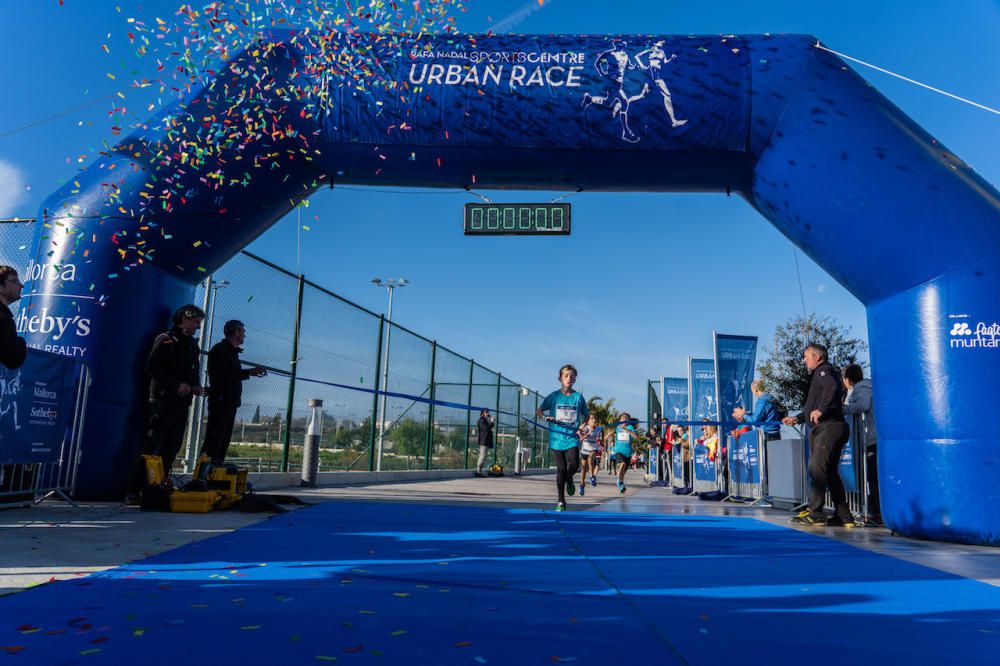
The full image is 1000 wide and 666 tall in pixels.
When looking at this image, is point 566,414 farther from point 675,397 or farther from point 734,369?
point 675,397

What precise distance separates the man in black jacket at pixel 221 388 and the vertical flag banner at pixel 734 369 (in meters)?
9.35

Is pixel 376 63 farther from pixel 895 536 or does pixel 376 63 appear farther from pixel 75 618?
pixel 895 536

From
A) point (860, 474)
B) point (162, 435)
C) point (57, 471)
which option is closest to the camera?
point (57, 471)

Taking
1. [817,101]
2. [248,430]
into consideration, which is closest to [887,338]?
[817,101]

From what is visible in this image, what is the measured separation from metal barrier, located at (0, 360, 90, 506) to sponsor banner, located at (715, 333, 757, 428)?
10.7 m

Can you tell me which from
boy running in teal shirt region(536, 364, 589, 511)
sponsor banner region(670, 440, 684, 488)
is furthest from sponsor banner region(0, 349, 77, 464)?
sponsor banner region(670, 440, 684, 488)

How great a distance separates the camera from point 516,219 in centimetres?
828

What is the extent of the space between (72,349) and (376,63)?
421 centimetres

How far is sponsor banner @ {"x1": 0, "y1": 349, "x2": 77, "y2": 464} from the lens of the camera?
587 centimetres

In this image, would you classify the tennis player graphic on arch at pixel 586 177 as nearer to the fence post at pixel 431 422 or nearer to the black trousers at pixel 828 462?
the black trousers at pixel 828 462

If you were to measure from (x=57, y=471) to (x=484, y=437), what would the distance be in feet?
40.6

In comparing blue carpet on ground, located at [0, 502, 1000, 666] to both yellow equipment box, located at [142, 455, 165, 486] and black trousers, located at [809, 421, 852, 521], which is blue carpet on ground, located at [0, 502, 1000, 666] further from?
black trousers, located at [809, 421, 852, 521]

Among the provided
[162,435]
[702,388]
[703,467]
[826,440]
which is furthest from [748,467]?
[162,435]

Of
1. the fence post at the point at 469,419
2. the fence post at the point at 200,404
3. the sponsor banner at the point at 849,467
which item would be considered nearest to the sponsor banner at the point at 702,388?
the fence post at the point at 469,419
